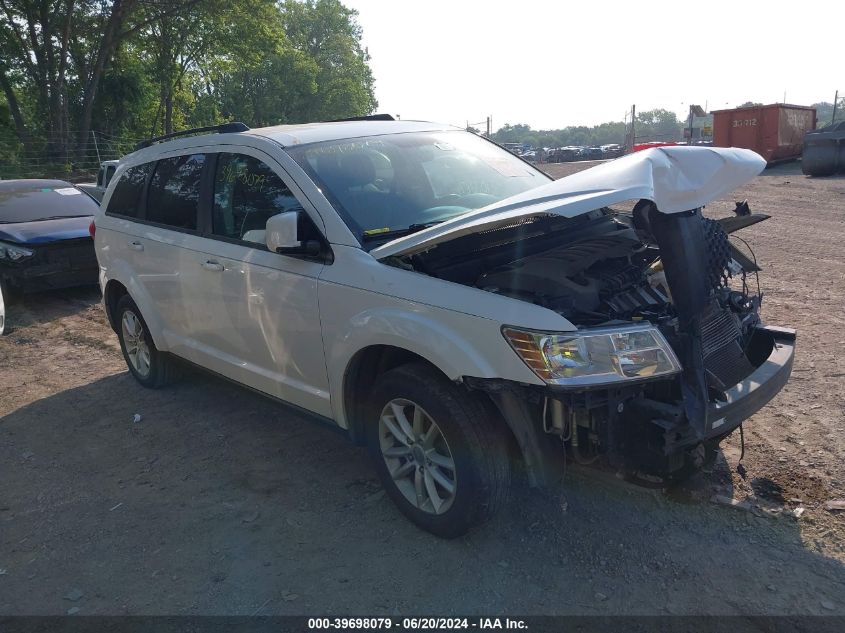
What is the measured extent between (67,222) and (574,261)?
8.21 metres

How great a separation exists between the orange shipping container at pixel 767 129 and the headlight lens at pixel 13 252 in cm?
2422

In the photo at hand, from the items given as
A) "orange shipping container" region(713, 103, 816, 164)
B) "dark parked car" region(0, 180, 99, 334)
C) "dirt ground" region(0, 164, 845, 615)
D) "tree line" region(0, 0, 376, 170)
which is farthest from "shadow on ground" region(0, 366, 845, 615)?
"tree line" region(0, 0, 376, 170)

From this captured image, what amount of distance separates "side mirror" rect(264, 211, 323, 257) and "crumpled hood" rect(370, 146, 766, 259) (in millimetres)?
359

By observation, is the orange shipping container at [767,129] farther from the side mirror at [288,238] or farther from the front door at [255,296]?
the side mirror at [288,238]

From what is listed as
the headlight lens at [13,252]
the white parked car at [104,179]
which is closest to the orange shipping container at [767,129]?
the white parked car at [104,179]

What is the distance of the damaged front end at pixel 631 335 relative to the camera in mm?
2896

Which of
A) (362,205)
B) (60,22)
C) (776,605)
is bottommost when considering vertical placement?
(776,605)

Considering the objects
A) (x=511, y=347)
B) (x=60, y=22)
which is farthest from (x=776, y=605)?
(x=60, y=22)

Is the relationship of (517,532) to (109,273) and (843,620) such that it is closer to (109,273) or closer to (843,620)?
(843,620)

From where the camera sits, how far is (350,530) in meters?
3.60

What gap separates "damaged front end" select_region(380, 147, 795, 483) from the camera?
290 centimetres

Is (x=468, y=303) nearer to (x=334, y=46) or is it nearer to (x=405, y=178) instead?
(x=405, y=178)

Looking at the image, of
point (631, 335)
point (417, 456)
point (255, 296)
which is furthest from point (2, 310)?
point (631, 335)

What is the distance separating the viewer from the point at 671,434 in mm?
2893
